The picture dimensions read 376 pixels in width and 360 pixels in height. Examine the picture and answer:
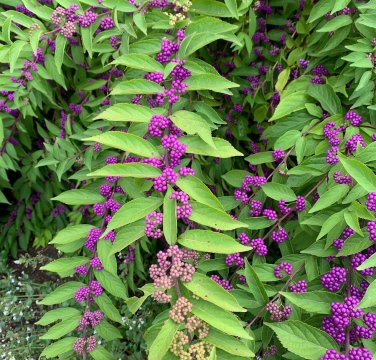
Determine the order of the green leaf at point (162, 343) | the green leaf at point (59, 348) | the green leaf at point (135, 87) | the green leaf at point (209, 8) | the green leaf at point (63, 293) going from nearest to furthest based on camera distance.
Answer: the green leaf at point (162, 343) < the green leaf at point (135, 87) < the green leaf at point (59, 348) < the green leaf at point (63, 293) < the green leaf at point (209, 8)

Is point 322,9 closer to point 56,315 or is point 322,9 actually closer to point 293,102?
point 293,102

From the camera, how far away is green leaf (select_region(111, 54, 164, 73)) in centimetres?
164

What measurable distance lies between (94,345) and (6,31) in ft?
4.86

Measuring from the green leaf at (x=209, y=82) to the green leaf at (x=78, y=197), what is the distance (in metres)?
0.74

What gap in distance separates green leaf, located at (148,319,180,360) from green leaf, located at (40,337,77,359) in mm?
773

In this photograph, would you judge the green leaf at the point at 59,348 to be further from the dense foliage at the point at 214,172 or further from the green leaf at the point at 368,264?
the green leaf at the point at 368,264

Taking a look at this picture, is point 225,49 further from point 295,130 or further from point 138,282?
point 138,282

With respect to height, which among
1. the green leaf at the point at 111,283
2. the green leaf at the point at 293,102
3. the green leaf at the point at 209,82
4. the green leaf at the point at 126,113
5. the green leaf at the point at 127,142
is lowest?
the green leaf at the point at 111,283

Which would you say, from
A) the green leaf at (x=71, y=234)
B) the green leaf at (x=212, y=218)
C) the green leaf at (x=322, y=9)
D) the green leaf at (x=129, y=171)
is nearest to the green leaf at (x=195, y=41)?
the green leaf at (x=129, y=171)

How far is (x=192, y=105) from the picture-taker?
212 cm

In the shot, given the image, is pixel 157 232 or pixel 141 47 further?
pixel 141 47

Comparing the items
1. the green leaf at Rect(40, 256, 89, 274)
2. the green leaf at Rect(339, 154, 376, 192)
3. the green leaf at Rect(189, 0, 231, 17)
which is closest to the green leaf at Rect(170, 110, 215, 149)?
the green leaf at Rect(339, 154, 376, 192)

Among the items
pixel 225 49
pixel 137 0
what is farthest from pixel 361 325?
pixel 225 49

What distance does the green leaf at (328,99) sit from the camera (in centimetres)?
223
